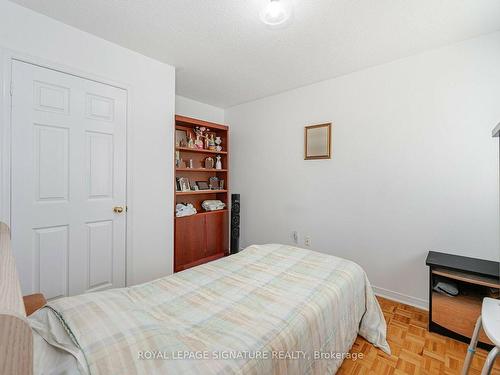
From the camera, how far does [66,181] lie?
2.00 meters

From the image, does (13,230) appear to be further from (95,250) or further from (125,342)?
(125,342)

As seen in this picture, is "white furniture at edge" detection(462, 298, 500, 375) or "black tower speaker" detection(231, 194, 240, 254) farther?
"black tower speaker" detection(231, 194, 240, 254)

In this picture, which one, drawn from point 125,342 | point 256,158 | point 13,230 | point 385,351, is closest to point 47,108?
point 13,230

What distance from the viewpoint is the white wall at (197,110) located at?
356cm

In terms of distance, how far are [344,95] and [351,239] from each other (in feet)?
5.46

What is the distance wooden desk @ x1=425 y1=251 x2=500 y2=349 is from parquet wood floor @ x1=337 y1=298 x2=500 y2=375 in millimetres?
90

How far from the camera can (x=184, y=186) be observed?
3.40 m

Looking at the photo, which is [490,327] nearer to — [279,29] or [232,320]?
[232,320]

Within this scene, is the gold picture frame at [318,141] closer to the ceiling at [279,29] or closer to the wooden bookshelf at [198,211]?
the ceiling at [279,29]

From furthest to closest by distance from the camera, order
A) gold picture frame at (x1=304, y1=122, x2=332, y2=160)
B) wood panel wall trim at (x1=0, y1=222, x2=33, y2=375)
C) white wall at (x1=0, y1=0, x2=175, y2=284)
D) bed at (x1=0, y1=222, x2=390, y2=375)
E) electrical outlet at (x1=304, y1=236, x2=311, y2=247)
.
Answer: electrical outlet at (x1=304, y1=236, x2=311, y2=247) → gold picture frame at (x1=304, y1=122, x2=332, y2=160) → white wall at (x1=0, y1=0, x2=175, y2=284) → bed at (x1=0, y1=222, x2=390, y2=375) → wood panel wall trim at (x1=0, y1=222, x2=33, y2=375)

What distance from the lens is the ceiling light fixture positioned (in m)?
1.57

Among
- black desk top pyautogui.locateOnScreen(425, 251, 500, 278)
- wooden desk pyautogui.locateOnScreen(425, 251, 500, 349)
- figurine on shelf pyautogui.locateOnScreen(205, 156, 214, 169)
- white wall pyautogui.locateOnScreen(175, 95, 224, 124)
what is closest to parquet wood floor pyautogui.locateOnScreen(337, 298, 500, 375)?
wooden desk pyautogui.locateOnScreen(425, 251, 500, 349)

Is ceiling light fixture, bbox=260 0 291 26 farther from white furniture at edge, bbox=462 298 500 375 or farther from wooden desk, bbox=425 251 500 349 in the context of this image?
wooden desk, bbox=425 251 500 349

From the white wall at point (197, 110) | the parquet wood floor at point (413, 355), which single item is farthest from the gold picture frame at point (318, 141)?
the parquet wood floor at point (413, 355)
